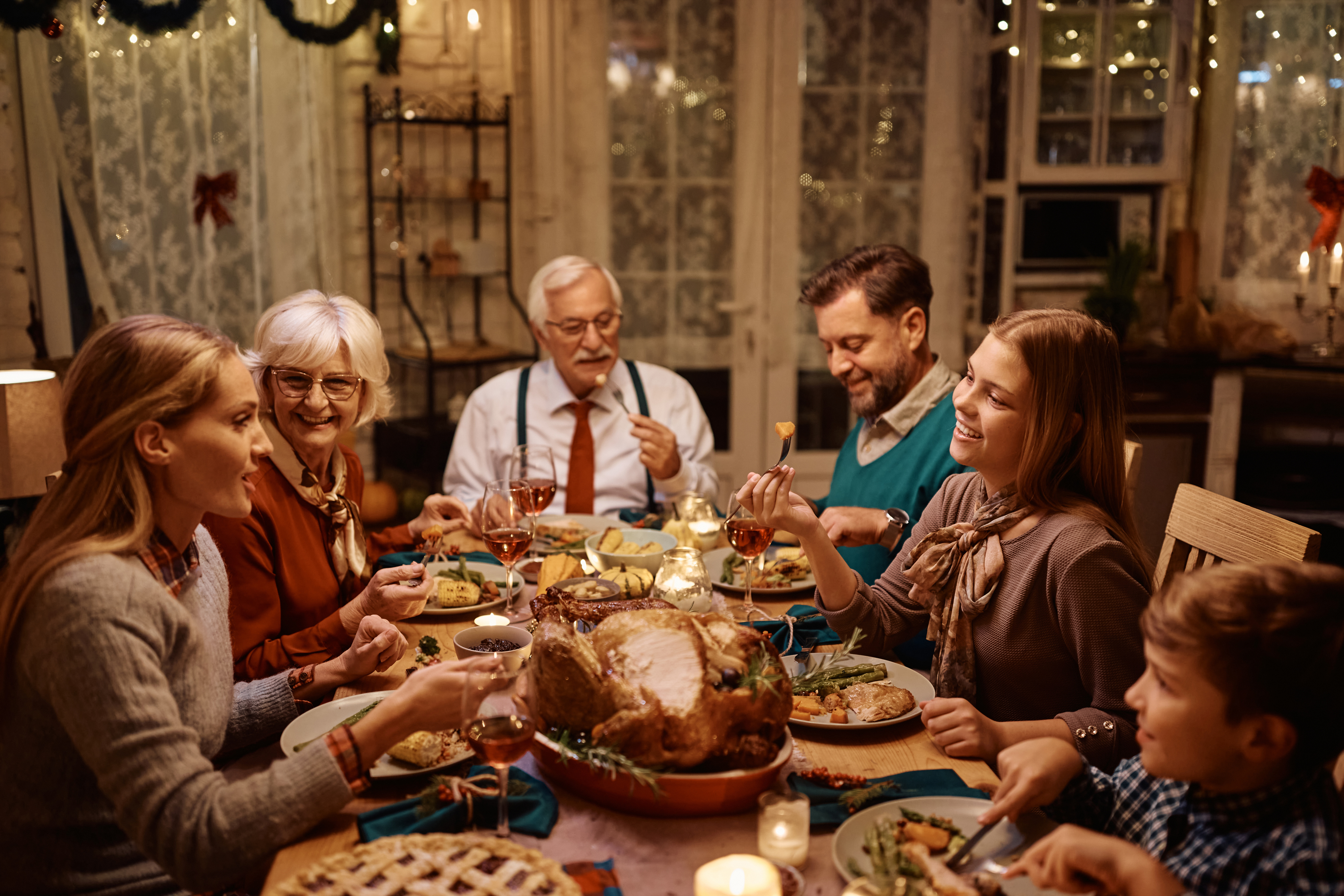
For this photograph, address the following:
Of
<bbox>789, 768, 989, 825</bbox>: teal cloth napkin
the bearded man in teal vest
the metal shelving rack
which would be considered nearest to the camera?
<bbox>789, 768, 989, 825</bbox>: teal cloth napkin

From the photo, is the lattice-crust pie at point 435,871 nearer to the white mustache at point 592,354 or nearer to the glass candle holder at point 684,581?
the glass candle holder at point 684,581

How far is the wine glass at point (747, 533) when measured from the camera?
73.5 inches

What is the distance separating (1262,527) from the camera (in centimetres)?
176

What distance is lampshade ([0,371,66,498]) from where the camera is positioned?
252cm

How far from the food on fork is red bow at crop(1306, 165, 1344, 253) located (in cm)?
422

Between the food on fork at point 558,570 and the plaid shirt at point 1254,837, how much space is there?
1.16 metres

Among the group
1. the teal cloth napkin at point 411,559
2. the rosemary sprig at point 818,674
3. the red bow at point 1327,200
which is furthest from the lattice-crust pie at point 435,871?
the red bow at point 1327,200

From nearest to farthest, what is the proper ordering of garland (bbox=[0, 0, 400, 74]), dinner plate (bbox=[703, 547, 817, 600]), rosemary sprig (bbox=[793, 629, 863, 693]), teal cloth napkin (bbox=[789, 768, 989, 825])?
teal cloth napkin (bbox=[789, 768, 989, 825]) < rosemary sprig (bbox=[793, 629, 863, 693]) < dinner plate (bbox=[703, 547, 817, 600]) < garland (bbox=[0, 0, 400, 74])

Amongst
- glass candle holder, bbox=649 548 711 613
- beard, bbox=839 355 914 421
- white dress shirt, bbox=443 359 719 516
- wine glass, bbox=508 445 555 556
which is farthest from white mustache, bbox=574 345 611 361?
glass candle holder, bbox=649 548 711 613

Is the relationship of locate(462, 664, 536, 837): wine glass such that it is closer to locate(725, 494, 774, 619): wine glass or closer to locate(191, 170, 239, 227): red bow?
locate(725, 494, 774, 619): wine glass

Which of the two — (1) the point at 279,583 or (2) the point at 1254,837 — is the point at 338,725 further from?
(2) the point at 1254,837

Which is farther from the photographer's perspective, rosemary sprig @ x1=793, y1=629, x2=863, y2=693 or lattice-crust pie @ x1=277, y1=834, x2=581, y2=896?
rosemary sprig @ x1=793, y1=629, x2=863, y2=693

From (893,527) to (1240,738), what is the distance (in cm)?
111

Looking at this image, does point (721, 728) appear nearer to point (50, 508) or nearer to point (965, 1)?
point (50, 508)
